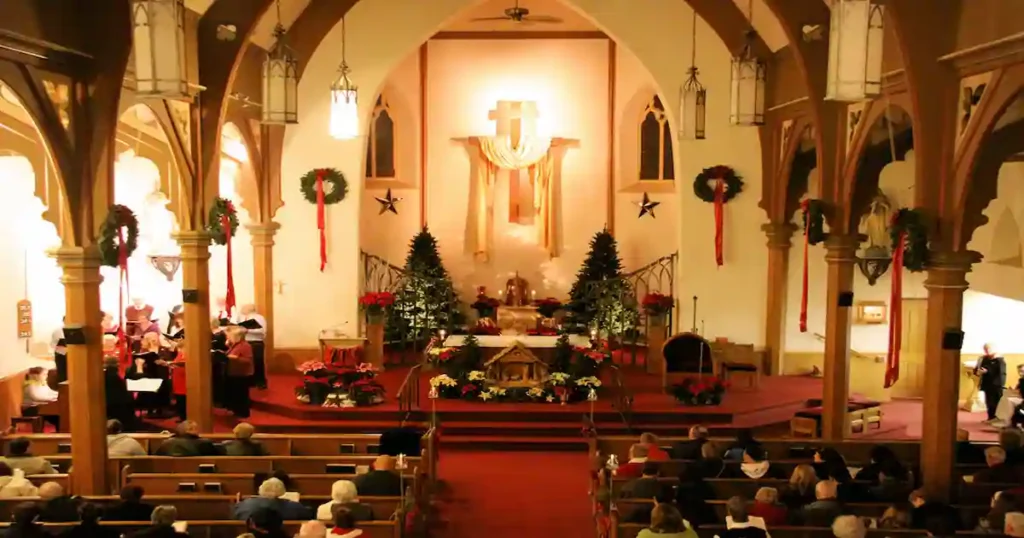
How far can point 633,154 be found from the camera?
2045 centimetres

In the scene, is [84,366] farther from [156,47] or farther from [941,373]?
[941,373]

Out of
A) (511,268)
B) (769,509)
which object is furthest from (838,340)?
(511,268)

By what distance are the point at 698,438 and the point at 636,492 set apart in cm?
181

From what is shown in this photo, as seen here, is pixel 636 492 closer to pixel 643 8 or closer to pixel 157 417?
pixel 157 417

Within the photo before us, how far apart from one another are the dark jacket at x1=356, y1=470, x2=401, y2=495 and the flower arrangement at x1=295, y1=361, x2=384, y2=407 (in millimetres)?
5398

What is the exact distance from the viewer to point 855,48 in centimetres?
797

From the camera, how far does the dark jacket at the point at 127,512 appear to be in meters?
7.69

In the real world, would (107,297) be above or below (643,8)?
below

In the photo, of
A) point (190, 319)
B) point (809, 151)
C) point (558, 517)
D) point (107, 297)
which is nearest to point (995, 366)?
point (809, 151)

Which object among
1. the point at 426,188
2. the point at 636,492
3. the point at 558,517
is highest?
the point at 426,188

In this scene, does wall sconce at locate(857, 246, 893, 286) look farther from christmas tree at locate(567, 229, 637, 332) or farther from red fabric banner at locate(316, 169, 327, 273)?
red fabric banner at locate(316, 169, 327, 273)

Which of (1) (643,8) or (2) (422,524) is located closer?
(2) (422,524)

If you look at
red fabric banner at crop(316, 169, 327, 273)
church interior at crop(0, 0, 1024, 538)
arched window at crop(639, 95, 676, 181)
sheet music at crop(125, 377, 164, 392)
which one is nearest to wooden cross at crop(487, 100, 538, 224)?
church interior at crop(0, 0, 1024, 538)

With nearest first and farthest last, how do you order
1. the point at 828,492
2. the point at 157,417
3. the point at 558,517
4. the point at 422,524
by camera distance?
the point at 828,492
the point at 422,524
the point at 558,517
the point at 157,417
